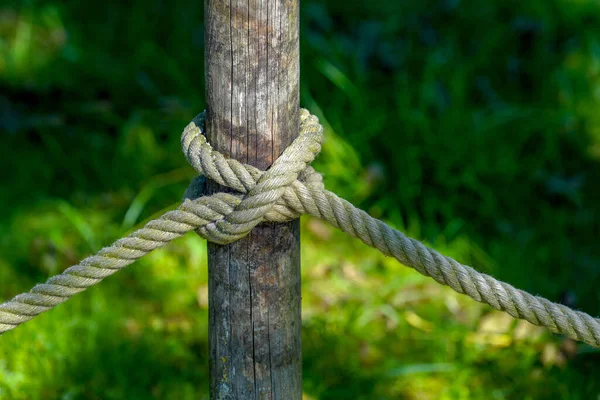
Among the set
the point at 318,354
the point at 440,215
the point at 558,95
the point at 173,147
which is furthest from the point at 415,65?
the point at 318,354

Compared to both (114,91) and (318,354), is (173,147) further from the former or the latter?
(318,354)

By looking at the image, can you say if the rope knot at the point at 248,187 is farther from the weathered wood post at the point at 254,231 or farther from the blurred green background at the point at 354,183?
the blurred green background at the point at 354,183

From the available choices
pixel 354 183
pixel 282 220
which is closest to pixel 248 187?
pixel 282 220

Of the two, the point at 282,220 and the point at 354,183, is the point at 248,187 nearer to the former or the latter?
the point at 282,220

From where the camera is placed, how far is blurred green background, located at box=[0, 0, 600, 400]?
2729 millimetres

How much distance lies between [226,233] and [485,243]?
5.63 ft

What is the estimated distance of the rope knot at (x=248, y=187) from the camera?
5.70 feet

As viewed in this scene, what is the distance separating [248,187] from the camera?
5.74 ft

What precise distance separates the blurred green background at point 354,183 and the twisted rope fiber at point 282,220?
0.90 m

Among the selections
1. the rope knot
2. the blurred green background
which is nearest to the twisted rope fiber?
the rope knot

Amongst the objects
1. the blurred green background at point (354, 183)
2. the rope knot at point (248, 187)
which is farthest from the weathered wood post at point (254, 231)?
the blurred green background at point (354, 183)

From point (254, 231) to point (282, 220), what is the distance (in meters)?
0.08

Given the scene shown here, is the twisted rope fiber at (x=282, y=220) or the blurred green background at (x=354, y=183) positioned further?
the blurred green background at (x=354, y=183)

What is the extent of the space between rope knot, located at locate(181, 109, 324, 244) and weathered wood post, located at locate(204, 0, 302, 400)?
0.05 meters
